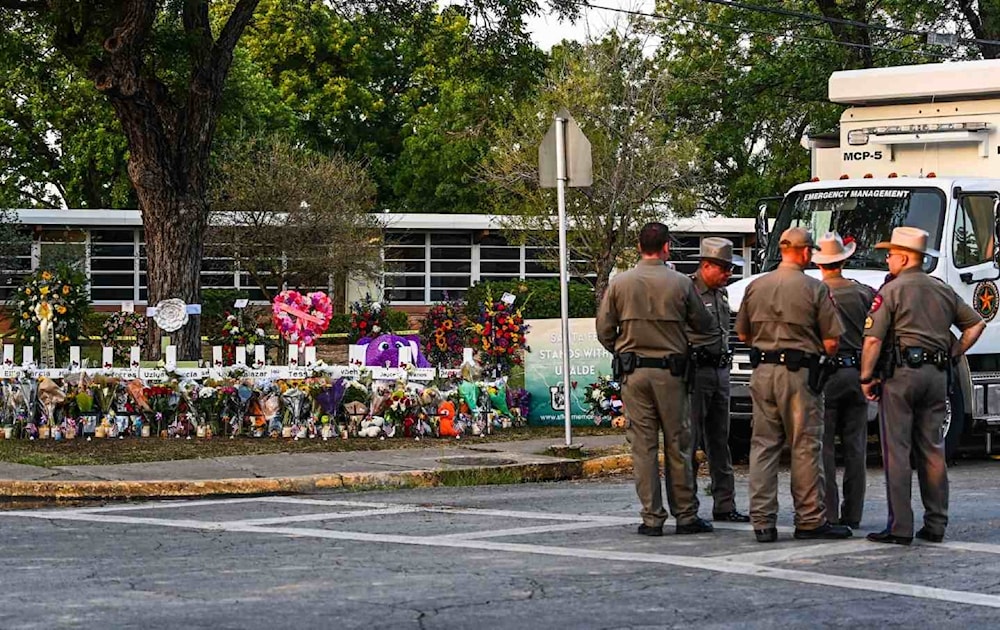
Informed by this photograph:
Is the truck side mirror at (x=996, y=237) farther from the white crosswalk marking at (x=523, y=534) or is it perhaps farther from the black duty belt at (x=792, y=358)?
the black duty belt at (x=792, y=358)

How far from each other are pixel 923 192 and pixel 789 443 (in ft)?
21.2

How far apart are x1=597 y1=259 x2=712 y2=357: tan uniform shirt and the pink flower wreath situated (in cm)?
934

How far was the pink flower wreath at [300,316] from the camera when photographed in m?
19.2

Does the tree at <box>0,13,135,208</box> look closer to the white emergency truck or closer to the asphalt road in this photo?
the white emergency truck

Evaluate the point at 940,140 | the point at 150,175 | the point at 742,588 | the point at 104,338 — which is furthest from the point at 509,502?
the point at 104,338

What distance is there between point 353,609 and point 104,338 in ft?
64.6

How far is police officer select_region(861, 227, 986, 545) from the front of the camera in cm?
1007

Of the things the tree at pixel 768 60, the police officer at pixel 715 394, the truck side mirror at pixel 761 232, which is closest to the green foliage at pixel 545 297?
the tree at pixel 768 60

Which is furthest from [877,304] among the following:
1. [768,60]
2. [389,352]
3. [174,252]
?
[768,60]

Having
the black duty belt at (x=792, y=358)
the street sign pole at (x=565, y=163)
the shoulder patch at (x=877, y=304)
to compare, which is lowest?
the black duty belt at (x=792, y=358)

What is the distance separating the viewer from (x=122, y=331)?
27.6 meters

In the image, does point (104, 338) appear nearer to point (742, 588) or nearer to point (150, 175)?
point (150, 175)

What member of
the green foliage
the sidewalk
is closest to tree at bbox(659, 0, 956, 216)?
the green foliage

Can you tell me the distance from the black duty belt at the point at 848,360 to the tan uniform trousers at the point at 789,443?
Result: 2.57 feet
